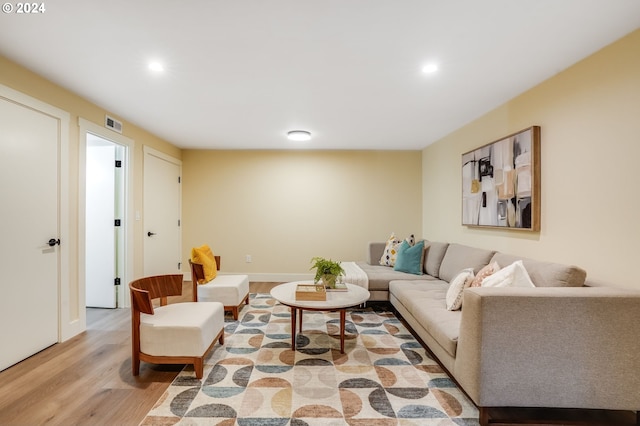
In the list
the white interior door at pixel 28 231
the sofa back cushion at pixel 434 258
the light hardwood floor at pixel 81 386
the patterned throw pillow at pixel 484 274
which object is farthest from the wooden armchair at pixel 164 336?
the sofa back cushion at pixel 434 258

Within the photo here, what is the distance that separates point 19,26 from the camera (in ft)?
6.01

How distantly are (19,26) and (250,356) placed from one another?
2.74 meters

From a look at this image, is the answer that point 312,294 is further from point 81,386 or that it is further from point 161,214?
point 161,214

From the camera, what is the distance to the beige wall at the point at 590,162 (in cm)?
187

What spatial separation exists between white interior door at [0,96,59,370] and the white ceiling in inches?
20.0

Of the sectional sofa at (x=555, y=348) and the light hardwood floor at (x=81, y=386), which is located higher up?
the sectional sofa at (x=555, y=348)

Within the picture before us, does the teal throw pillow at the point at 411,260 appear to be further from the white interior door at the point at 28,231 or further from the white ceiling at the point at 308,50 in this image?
the white interior door at the point at 28,231

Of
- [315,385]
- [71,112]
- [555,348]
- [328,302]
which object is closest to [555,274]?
[555,348]

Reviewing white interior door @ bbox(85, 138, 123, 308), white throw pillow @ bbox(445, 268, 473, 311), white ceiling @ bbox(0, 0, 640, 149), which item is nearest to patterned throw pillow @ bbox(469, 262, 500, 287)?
white throw pillow @ bbox(445, 268, 473, 311)

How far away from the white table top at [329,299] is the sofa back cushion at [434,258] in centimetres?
128

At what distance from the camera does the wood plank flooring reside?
1.72 meters

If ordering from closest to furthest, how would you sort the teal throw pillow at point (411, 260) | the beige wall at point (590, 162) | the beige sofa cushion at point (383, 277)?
the beige wall at point (590, 162)
the beige sofa cushion at point (383, 277)
the teal throw pillow at point (411, 260)

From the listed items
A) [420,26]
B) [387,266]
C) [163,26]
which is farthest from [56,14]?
[387,266]

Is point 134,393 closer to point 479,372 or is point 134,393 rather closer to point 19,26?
point 479,372
